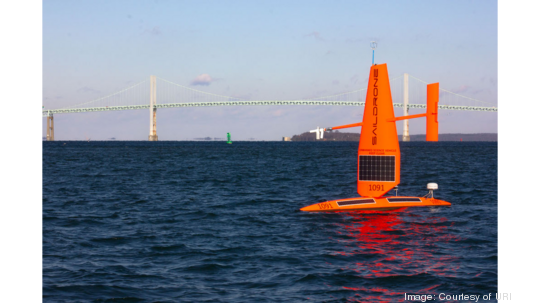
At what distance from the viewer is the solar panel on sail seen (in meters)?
13.9

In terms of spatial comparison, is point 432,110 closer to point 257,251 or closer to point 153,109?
point 257,251

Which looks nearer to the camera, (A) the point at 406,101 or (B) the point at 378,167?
(B) the point at 378,167

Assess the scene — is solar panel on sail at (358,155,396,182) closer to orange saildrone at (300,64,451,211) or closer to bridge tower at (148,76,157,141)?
orange saildrone at (300,64,451,211)

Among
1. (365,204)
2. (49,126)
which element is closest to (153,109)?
(49,126)

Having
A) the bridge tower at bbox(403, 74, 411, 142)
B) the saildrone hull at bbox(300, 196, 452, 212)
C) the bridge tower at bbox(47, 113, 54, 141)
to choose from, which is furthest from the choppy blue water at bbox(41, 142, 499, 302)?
the bridge tower at bbox(47, 113, 54, 141)

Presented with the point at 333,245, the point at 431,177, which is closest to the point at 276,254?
the point at 333,245

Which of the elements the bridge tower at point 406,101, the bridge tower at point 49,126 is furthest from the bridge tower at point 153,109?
the bridge tower at point 406,101

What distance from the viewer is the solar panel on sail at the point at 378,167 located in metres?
13.9

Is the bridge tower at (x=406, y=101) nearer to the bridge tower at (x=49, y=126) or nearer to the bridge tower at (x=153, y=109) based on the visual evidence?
the bridge tower at (x=153, y=109)

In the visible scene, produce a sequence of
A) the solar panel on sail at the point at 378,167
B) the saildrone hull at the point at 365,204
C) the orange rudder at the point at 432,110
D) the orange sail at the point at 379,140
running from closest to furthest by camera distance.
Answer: the orange rudder at the point at 432,110, the orange sail at the point at 379,140, the solar panel on sail at the point at 378,167, the saildrone hull at the point at 365,204

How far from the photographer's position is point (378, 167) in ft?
45.7

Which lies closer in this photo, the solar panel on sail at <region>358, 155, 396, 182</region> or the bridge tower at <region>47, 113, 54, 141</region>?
the solar panel on sail at <region>358, 155, 396, 182</region>
